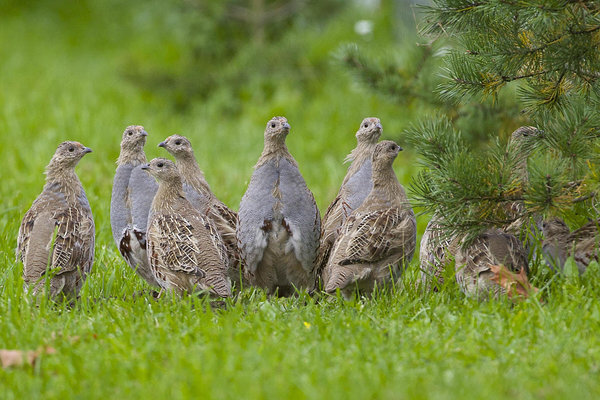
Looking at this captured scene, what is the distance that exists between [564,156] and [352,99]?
8.73m

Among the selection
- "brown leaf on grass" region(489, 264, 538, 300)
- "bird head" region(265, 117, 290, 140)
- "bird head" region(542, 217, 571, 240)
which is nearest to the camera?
"brown leaf on grass" region(489, 264, 538, 300)

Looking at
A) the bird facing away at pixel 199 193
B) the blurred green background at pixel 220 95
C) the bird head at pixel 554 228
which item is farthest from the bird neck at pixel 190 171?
the bird head at pixel 554 228

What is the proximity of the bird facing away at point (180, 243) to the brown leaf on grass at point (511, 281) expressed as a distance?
1.70 meters

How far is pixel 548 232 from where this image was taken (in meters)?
5.51

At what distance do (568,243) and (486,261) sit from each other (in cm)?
64

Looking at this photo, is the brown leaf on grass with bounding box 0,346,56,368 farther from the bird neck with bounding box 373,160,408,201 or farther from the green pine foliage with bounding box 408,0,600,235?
the bird neck with bounding box 373,160,408,201

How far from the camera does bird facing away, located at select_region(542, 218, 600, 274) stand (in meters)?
5.24

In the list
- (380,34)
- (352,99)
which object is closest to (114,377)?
(352,99)

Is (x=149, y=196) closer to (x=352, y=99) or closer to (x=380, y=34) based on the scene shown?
(x=352, y=99)

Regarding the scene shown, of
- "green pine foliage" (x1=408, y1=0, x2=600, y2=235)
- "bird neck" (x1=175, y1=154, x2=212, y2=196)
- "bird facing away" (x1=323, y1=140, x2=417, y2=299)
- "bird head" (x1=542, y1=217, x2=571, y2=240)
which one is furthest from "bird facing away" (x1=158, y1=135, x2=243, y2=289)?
"bird head" (x1=542, y1=217, x2=571, y2=240)

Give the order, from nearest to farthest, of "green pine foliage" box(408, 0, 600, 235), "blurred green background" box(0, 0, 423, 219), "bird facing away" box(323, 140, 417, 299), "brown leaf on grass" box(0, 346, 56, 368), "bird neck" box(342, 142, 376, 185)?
"brown leaf on grass" box(0, 346, 56, 368), "green pine foliage" box(408, 0, 600, 235), "bird facing away" box(323, 140, 417, 299), "bird neck" box(342, 142, 376, 185), "blurred green background" box(0, 0, 423, 219)

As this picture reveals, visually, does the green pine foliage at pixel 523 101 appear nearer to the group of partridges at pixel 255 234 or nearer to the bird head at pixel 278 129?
the group of partridges at pixel 255 234

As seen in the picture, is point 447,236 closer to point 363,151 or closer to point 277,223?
point 277,223

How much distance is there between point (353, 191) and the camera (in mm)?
6168
